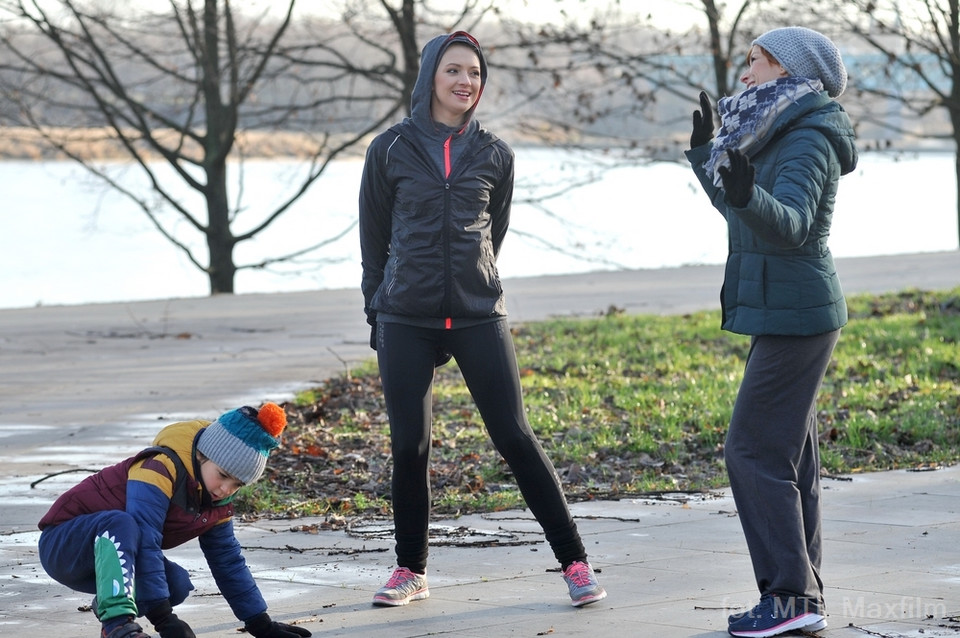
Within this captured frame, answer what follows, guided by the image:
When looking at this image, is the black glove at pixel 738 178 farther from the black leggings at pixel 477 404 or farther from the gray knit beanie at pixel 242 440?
the gray knit beanie at pixel 242 440

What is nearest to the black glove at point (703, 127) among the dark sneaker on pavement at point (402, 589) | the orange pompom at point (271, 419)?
the orange pompom at point (271, 419)

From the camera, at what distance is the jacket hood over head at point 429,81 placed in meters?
4.98

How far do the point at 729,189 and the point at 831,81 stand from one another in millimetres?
737

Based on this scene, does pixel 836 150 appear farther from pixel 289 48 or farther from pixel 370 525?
pixel 289 48

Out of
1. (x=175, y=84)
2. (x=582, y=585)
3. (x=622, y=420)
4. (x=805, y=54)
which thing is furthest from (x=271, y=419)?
(x=175, y=84)

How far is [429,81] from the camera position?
4996 millimetres

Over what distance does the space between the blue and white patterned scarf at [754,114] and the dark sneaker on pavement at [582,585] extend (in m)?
1.41

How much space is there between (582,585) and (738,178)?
1.60 m

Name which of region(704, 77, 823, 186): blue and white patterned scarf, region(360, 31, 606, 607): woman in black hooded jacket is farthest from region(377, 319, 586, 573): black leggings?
region(704, 77, 823, 186): blue and white patterned scarf

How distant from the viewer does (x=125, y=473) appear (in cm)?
413

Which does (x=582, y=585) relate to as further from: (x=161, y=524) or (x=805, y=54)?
(x=805, y=54)

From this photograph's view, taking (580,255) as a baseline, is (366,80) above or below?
above

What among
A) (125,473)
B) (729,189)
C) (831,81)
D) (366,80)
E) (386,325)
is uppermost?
(366,80)

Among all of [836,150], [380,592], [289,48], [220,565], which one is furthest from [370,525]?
[289,48]
